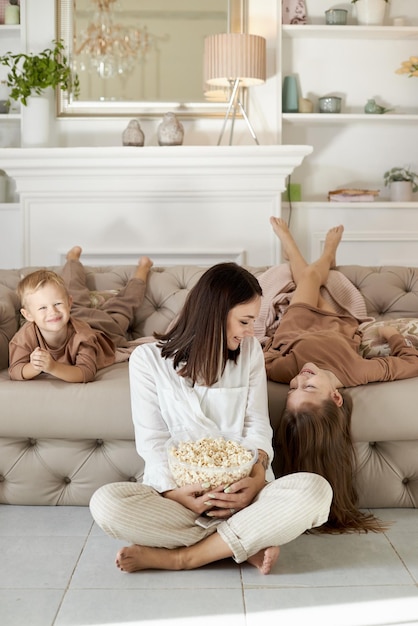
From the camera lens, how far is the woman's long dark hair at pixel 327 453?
228cm

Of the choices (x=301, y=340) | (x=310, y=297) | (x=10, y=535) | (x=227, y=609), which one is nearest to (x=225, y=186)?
(x=310, y=297)

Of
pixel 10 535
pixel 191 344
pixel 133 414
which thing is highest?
pixel 191 344

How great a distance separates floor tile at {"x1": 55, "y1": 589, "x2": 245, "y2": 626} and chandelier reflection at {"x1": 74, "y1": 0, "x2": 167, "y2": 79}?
3462 mm

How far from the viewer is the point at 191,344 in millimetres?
2217

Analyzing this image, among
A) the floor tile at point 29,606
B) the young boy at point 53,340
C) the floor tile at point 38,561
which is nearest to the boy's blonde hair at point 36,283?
the young boy at point 53,340

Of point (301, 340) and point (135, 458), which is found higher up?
point (301, 340)

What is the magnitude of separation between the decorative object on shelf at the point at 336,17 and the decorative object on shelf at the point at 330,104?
16.6 inches

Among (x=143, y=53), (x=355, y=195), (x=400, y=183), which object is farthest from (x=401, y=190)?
(x=143, y=53)

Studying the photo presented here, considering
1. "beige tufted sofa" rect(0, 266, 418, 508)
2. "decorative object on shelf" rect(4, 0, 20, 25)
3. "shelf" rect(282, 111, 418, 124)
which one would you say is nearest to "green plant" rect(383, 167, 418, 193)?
"shelf" rect(282, 111, 418, 124)

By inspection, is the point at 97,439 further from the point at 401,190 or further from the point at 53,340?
the point at 401,190

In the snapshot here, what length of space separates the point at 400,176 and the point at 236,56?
3.99 ft

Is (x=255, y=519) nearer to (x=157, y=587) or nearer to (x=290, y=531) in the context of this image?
(x=290, y=531)

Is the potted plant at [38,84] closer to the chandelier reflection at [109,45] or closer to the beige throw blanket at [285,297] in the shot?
the chandelier reflection at [109,45]

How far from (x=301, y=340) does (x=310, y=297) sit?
0.38 meters
